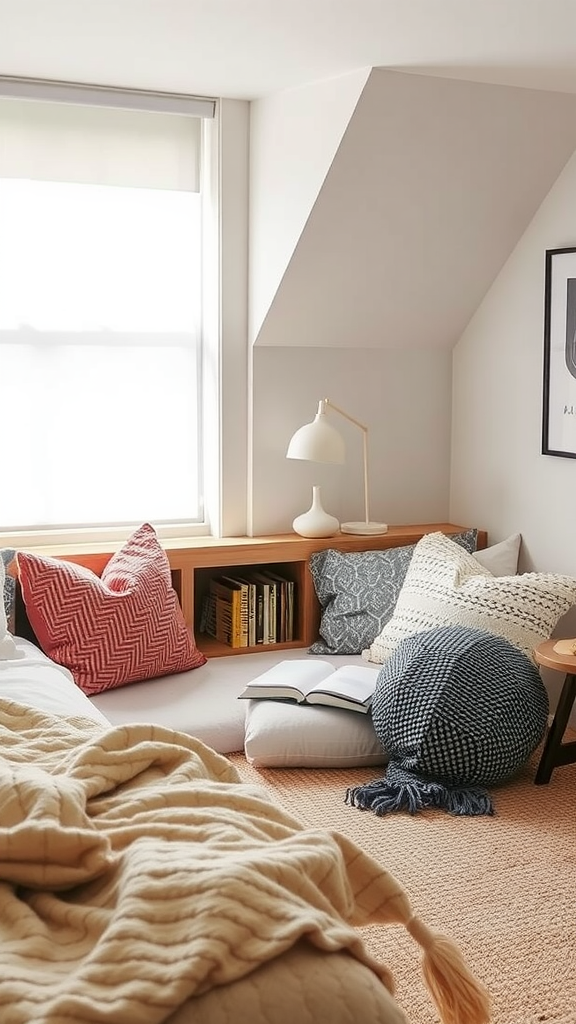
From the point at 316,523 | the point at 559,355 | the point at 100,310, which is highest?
the point at 100,310

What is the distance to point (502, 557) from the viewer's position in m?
4.14

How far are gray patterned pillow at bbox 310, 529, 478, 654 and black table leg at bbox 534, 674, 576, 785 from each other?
85 centimetres

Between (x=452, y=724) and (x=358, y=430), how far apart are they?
156cm

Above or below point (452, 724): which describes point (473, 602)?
above

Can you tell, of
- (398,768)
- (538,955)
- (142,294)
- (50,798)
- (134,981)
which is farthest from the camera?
(142,294)

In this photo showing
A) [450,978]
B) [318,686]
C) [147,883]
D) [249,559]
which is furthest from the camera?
[249,559]

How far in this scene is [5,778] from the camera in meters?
1.68

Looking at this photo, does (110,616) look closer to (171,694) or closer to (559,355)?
(171,694)

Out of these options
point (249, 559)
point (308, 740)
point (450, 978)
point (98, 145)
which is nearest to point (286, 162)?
point (98, 145)

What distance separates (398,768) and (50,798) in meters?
1.85

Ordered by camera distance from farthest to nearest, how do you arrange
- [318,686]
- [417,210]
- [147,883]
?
[417,210] → [318,686] → [147,883]

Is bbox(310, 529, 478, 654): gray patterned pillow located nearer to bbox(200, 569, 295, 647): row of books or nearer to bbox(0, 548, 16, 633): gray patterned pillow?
bbox(200, 569, 295, 647): row of books

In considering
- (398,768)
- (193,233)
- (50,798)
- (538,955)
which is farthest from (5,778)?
(193,233)

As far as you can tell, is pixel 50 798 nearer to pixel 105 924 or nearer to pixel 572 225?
pixel 105 924
